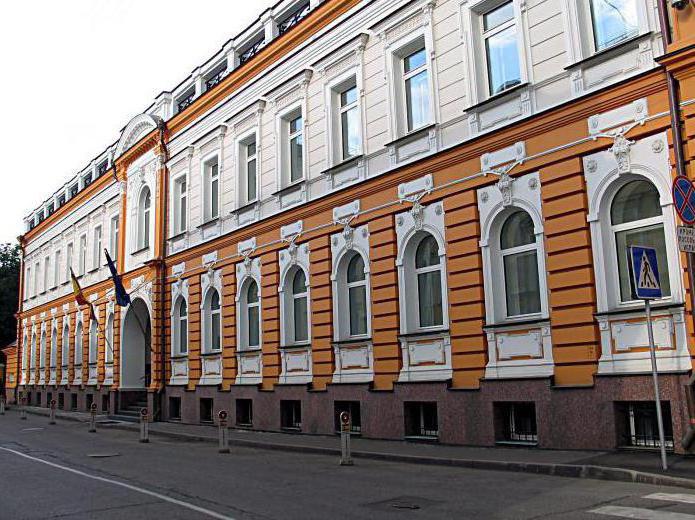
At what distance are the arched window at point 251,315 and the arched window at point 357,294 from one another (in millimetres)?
4493

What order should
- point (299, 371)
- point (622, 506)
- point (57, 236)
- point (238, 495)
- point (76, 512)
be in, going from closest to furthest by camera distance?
point (622, 506) < point (76, 512) < point (238, 495) < point (299, 371) < point (57, 236)

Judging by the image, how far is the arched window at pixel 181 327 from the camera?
86.5 feet

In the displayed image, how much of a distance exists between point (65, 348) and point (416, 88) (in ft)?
96.1

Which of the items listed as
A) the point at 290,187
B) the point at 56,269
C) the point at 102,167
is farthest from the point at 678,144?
the point at 56,269

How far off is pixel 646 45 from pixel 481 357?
6479 millimetres

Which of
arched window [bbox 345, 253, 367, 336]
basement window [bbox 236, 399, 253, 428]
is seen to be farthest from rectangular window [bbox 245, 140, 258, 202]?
basement window [bbox 236, 399, 253, 428]

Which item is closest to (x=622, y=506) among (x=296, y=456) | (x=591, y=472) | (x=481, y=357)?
(x=591, y=472)

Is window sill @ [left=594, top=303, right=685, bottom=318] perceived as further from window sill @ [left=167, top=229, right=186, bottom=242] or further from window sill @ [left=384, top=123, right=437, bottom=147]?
window sill @ [left=167, top=229, right=186, bottom=242]

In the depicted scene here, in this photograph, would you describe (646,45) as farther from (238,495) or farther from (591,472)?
(238,495)

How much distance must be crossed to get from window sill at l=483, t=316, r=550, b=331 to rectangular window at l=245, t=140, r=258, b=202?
1121 cm

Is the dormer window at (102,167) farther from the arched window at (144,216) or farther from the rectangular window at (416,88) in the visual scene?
the rectangular window at (416,88)

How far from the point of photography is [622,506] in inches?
323

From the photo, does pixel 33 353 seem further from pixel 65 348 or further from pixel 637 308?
pixel 637 308

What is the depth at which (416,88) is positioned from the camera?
17.0 m
